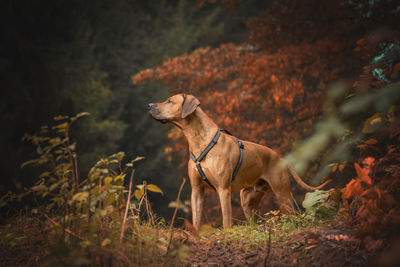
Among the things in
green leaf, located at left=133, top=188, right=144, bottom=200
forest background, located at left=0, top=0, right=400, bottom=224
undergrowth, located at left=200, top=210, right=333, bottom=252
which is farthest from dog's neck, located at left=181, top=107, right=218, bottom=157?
forest background, located at left=0, top=0, right=400, bottom=224

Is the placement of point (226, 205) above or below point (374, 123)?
below

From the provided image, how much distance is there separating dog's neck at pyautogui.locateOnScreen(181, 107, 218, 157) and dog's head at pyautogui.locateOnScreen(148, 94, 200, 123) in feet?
0.42

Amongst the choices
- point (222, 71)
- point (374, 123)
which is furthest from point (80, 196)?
point (222, 71)

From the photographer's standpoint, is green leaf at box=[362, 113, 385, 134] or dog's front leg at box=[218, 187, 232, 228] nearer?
green leaf at box=[362, 113, 385, 134]

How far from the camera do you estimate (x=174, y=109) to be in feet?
13.2

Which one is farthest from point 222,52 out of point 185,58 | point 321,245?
point 321,245

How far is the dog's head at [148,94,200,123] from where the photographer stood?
3982 millimetres

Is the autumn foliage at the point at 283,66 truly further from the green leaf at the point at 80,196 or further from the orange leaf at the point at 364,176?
the green leaf at the point at 80,196

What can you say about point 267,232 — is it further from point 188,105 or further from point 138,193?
point 188,105

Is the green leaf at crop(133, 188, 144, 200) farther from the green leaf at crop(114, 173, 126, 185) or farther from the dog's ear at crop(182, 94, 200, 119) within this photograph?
the dog's ear at crop(182, 94, 200, 119)

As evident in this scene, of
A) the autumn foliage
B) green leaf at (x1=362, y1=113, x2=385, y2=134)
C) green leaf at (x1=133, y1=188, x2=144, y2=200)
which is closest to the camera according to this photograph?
green leaf at (x1=362, y1=113, x2=385, y2=134)

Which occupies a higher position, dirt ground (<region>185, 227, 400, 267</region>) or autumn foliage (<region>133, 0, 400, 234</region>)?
autumn foliage (<region>133, 0, 400, 234</region>)

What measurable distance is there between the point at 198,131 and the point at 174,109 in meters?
0.39

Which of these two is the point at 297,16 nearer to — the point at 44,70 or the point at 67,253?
the point at 44,70
